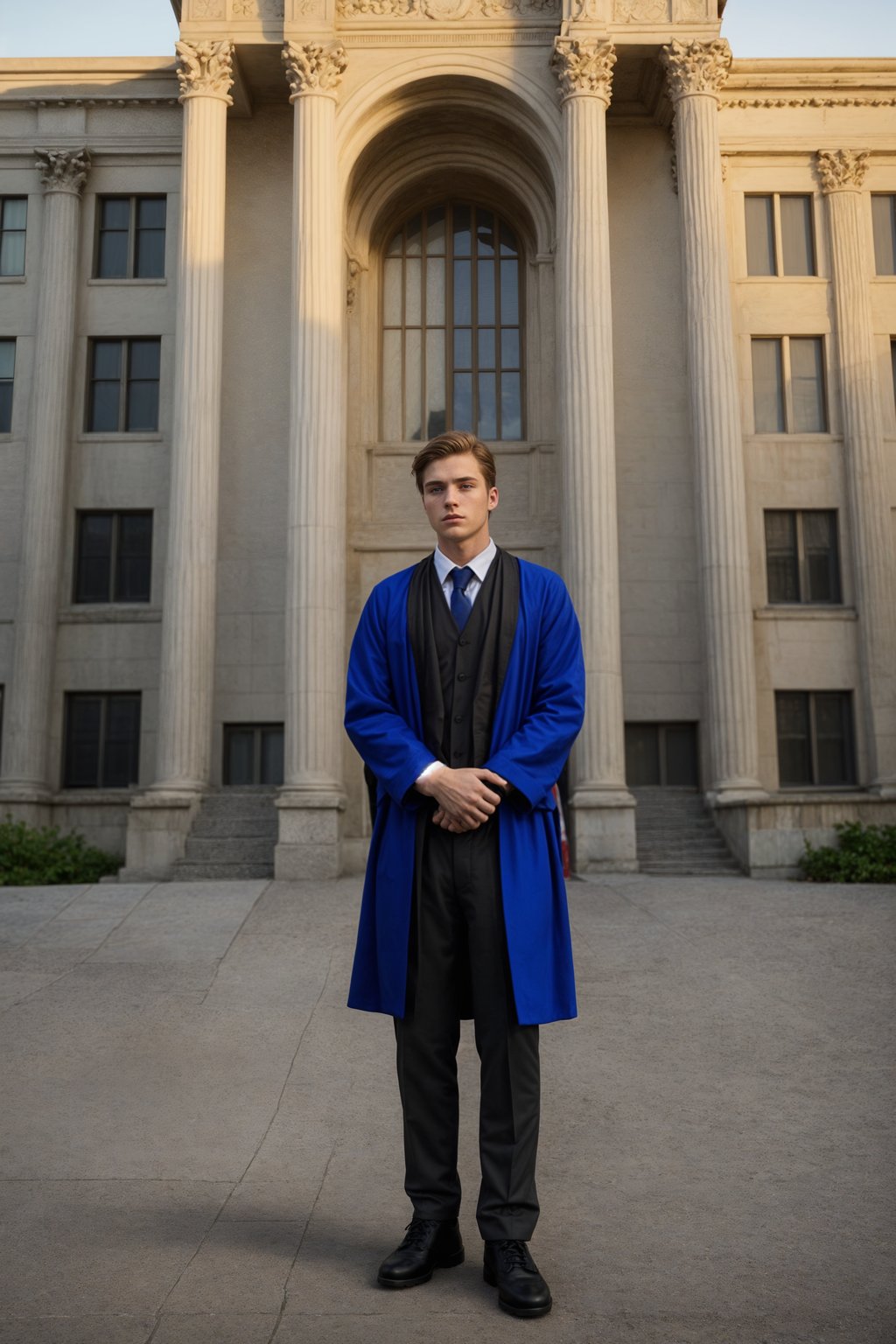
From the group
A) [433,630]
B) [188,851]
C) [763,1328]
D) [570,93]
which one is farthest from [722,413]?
[763,1328]

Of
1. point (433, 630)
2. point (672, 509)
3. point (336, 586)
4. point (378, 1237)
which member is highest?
point (672, 509)

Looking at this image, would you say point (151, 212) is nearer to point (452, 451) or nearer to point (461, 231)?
point (461, 231)

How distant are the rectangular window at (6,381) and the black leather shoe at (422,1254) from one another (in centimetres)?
2373

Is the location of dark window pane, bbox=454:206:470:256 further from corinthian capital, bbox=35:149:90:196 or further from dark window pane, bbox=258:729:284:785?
dark window pane, bbox=258:729:284:785

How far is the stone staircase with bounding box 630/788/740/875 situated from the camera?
2017 centimetres

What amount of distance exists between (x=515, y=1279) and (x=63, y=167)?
2590 cm

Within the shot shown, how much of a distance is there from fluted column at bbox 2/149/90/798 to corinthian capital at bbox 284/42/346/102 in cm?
592

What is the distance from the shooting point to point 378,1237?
16.5 ft

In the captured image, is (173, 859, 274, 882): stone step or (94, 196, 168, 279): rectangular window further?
(94, 196, 168, 279): rectangular window

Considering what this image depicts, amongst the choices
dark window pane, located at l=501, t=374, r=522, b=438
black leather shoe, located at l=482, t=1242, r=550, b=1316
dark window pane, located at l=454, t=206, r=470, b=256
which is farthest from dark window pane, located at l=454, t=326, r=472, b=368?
black leather shoe, located at l=482, t=1242, r=550, b=1316

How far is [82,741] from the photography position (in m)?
24.6

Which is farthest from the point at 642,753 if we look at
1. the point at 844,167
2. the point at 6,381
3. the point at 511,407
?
the point at 6,381

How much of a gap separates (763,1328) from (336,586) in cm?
1762

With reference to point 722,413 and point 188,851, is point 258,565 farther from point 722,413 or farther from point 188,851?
point 722,413
